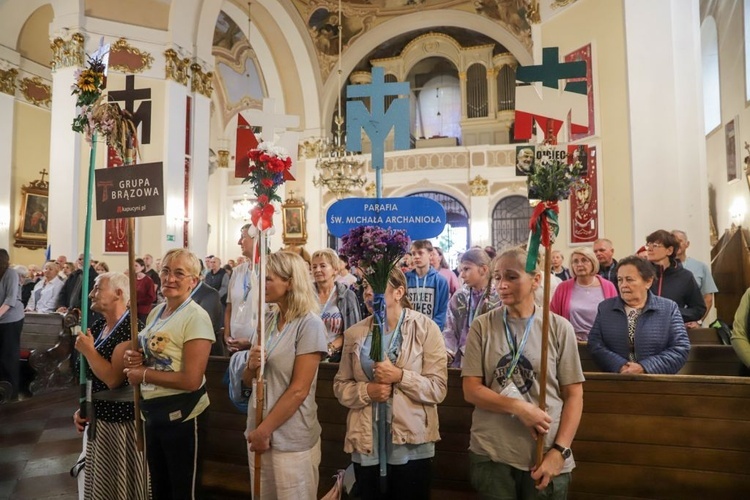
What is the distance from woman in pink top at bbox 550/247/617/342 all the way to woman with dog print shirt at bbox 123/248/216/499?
8.25 ft

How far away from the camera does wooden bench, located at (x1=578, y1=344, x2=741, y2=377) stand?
139 inches

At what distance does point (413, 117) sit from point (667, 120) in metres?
11.1

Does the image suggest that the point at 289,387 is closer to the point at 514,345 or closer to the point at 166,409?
the point at 166,409

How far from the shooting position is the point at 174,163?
9.31 meters

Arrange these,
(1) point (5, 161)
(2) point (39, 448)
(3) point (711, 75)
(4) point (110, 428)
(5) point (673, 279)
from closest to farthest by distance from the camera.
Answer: (4) point (110, 428) → (5) point (673, 279) → (2) point (39, 448) → (1) point (5, 161) → (3) point (711, 75)

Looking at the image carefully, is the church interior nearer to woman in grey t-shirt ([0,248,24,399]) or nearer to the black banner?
the black banner

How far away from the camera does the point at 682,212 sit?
20.5ft

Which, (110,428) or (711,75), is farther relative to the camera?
(711,75)

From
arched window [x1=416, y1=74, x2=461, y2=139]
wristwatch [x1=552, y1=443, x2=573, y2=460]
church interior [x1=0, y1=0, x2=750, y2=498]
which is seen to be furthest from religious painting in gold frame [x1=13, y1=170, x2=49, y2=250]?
wristwatch [x1=552, y1=443, x2=573, y2=460]

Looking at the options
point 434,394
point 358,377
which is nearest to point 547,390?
point 434,394

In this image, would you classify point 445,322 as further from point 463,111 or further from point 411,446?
point 463,111

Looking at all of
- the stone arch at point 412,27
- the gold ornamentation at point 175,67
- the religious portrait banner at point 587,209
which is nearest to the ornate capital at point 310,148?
the stone arch at point 412,27

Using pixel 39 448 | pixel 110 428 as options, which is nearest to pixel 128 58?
pixel 39 448

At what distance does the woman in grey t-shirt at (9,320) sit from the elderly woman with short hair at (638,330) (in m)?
5.29
